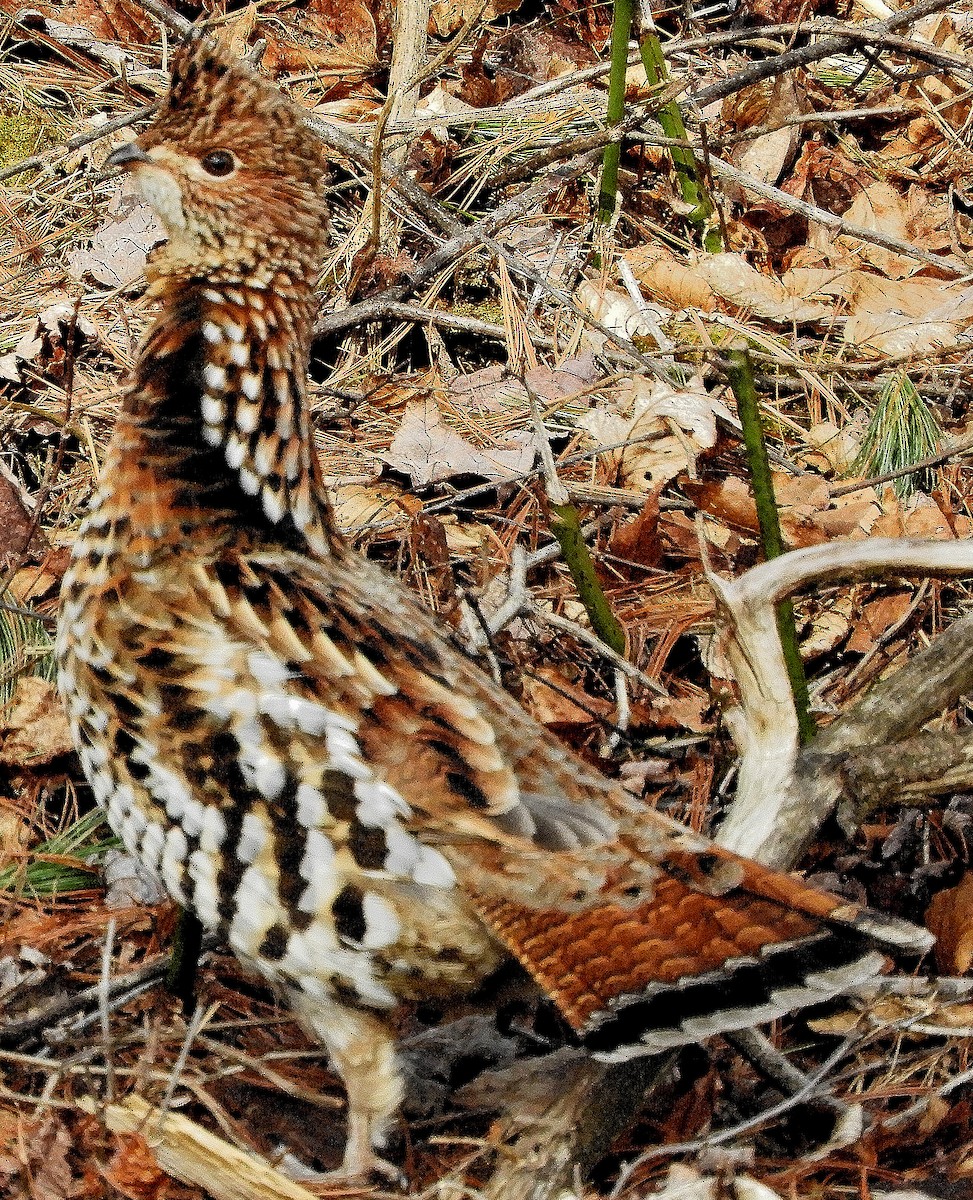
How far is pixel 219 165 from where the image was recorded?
2.95 metres

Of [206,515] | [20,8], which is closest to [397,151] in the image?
[20,8]

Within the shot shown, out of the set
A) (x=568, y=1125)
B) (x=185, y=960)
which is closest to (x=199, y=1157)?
(x=185, y=960)

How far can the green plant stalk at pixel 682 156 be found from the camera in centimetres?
494

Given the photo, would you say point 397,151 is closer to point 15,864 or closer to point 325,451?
A: point 325,451

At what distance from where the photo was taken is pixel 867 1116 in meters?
2.89

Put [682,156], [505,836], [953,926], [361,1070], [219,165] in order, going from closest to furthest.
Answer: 1. [505,836]
2. [361,1070]
3. [219,165]
4. [953,926]
5. [682,156]

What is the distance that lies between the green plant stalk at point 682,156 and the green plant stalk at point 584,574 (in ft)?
6.40

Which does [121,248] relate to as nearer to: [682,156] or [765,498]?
[682,156]

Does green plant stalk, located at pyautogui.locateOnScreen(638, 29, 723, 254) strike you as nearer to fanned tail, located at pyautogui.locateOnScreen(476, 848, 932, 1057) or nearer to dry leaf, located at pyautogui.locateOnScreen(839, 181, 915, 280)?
dry leaf, located at pyautogui.locateOnScreen(839, 181, 915, 280)

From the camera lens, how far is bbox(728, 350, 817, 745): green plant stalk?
2979 millimetres

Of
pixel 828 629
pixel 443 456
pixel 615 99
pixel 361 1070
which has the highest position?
pixel 615 99

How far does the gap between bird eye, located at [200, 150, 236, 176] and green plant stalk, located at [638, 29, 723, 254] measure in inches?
93.2

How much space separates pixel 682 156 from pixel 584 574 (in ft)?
7.59

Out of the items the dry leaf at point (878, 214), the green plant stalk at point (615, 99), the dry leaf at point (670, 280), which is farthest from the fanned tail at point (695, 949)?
the dry leaf at point (878, 214)
